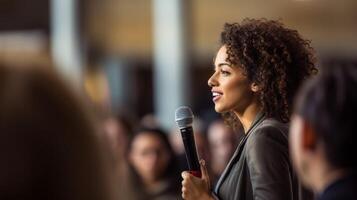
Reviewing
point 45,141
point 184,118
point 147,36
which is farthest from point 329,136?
point 147,36

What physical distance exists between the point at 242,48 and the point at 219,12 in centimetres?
1032

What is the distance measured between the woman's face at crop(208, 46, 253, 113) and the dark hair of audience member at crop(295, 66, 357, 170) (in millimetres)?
326

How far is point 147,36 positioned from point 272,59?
11392 mm

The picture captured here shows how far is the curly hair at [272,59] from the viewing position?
2.36m

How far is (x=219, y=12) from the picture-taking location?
12641 millimetres

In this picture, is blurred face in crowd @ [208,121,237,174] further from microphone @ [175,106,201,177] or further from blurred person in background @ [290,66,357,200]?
blurred person in background @ [290,66,357,200]

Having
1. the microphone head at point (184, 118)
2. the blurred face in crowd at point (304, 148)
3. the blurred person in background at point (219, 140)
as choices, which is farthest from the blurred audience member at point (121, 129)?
the blurred face in crowd at point (304, 148)

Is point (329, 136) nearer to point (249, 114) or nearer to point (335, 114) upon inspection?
point (335, 114)

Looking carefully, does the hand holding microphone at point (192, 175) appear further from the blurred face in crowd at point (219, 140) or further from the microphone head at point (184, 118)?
the blurred face in crowd at point (219, 140)

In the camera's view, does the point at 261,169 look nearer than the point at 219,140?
Yes

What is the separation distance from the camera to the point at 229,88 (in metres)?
2.35

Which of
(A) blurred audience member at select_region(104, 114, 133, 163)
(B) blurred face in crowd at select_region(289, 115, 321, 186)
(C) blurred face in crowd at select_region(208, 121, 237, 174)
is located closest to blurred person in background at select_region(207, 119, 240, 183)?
(C) blurred face in crowd at select_region(208, 121, 237, 174)

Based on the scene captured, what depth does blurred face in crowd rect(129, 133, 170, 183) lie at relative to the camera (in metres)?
5.17

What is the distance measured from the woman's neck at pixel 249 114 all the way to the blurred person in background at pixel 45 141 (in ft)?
2.63
